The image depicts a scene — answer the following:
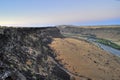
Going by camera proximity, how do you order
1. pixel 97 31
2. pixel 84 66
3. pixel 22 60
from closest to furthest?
pixel 22 60
pixel 84 66
pixel 97 31

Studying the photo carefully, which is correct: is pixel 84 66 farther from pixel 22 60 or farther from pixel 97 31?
pixel 97 31

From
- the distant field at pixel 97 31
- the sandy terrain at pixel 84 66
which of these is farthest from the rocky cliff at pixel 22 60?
the distant field at pixel 97 31

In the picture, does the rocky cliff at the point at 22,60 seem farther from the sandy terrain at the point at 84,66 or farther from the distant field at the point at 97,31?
the distant field at the point at 97,31

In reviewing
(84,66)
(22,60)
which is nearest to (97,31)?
(84,66)

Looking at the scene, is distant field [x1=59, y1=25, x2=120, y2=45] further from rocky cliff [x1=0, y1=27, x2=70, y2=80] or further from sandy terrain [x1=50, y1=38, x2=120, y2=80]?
rocky cliff [x1=0, y1=27, x2=70, y2=80]

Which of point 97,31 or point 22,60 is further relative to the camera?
point 97,31

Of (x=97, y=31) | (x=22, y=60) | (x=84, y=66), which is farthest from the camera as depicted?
(x=97, y=31)

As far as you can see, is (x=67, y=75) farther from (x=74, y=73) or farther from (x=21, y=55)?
(x=21, y=55)

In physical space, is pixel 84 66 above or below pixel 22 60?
below

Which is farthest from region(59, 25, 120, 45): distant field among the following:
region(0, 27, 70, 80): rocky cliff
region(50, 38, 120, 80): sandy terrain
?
region(0, 27, 70, 80): rocky cliff
